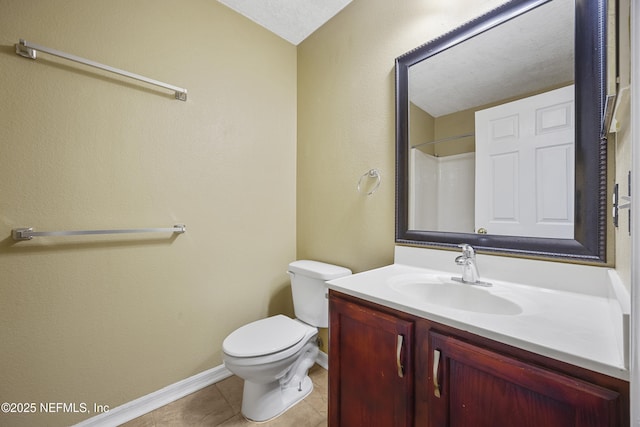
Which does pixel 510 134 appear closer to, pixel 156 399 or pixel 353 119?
pixel 353 119

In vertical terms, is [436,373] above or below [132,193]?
below

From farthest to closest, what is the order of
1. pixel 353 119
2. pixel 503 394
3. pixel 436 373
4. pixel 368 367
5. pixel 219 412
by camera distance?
pixel 353 119, pixel 219 412, pixel 368 367, pixel 436 373, pixel 503 394

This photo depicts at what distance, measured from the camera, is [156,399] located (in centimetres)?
137

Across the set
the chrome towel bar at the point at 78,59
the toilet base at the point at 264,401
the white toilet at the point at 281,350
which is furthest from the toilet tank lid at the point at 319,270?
the chrome towel bar at the point at 78,59

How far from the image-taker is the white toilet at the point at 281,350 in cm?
121

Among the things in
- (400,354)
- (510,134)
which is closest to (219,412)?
(400,354)

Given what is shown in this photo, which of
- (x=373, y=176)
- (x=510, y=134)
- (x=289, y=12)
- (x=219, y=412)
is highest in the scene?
(x=289, y=12)

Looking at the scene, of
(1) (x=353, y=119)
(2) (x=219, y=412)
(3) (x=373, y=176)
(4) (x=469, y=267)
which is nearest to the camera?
(4) (x=469, y=267)

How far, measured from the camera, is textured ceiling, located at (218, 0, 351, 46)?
1567mm

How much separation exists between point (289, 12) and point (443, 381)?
6.79ft

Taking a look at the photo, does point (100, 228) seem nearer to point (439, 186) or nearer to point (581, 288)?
point (439, 186)

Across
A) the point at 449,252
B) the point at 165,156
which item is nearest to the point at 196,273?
the point at 165,156

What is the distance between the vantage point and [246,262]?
5.67 ft

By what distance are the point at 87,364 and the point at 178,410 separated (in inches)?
19.9
